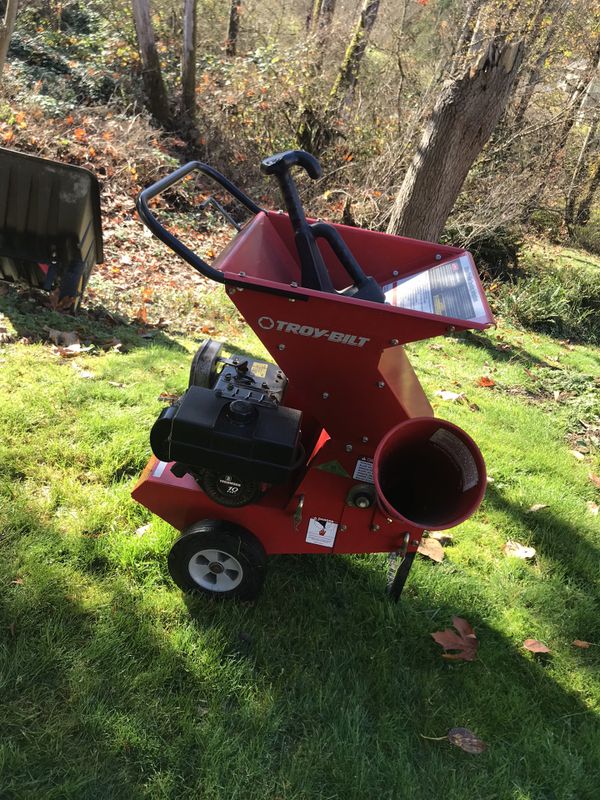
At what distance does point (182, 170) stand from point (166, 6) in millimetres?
13747

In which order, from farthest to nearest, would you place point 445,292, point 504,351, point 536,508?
point 504,351
point 536,508
point 445,292

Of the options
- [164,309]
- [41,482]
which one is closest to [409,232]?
[164,309]

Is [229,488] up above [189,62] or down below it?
below

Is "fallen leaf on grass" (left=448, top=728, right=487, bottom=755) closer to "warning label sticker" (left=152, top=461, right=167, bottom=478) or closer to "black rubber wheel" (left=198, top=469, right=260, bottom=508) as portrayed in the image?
"black rubber wheel" (left=198, top=469, right=260, bottom=508)

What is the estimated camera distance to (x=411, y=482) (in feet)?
8.33

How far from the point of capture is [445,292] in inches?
90.7

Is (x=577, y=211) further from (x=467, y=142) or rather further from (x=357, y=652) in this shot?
(x=357, y=652)

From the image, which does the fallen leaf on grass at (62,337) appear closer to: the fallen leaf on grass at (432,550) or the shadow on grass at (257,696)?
the shadow on grass at (257,696)

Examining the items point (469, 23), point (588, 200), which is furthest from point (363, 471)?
point (588, 200)

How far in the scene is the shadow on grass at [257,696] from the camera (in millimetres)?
1863

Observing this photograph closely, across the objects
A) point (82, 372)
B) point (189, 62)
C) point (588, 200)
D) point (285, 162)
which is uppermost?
point (189, 62)

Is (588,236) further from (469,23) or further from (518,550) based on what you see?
(518,550)

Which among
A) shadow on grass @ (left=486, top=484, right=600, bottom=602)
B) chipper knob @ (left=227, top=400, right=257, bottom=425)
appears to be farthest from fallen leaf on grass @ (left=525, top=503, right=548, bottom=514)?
chipper knob @ (left=227, top=400, right=257, bottom=425)

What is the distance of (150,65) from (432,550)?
10159mm
